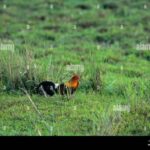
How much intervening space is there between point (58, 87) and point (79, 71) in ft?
2.98

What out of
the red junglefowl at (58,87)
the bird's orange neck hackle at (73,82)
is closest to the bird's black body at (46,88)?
the red junglefowl at (58,87)

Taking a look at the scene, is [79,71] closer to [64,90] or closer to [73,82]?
[73,82]

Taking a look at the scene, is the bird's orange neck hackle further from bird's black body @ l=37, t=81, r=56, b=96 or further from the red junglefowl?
bird's black body @ l=37, t=81, r=56, b=96

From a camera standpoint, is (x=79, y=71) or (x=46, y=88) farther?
(x=79, y=71)

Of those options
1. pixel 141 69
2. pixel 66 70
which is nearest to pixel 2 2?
pixel 141 69

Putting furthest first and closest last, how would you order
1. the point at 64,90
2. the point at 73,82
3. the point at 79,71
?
the point at 79,71 < the point at 73,82 < the point at 64,90

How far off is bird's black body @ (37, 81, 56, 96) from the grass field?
6cm

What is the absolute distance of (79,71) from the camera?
27.3 feet

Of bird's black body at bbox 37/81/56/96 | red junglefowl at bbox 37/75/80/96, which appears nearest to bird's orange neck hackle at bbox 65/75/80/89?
red junglefowl at bbox 37/75/80/96

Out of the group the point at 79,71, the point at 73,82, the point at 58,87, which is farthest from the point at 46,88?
the point at 79,71

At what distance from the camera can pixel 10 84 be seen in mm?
7836

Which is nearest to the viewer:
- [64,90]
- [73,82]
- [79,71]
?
[64,90]

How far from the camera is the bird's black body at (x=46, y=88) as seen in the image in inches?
293

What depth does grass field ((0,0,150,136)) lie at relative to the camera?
6852 millimetres
